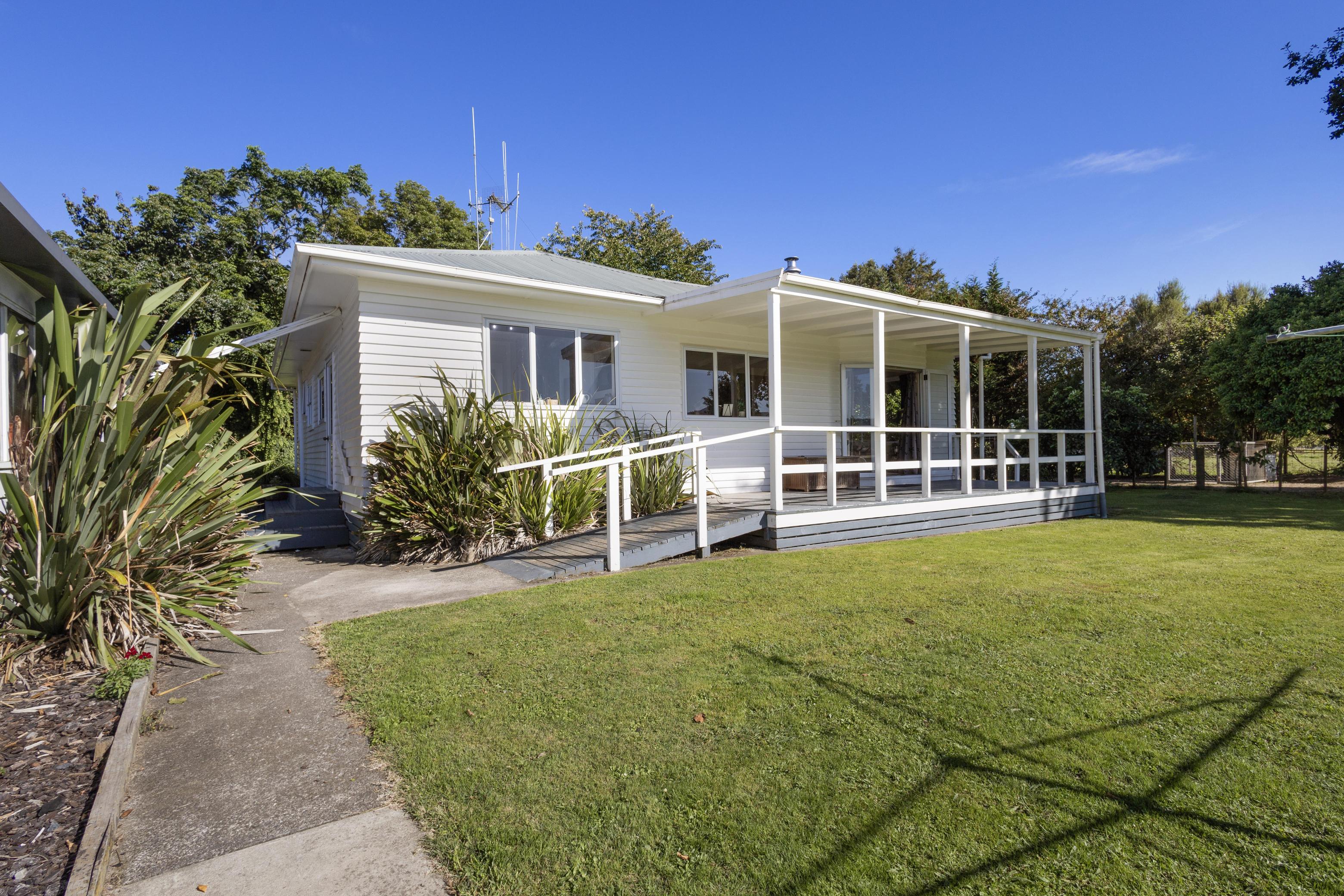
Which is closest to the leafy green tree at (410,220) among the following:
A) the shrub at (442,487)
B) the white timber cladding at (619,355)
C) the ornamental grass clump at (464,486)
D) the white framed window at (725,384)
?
the white timber cladding at (619,355)

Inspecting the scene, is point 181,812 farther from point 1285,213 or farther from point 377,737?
point 1285,213

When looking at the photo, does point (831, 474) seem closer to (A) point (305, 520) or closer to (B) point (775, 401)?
(B) point (775, 401)

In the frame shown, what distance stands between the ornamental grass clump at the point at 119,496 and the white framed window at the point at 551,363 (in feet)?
14.1

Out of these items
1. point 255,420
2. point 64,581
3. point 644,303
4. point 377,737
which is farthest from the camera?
point 255,420

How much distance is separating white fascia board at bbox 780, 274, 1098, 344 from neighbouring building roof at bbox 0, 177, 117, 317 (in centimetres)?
648

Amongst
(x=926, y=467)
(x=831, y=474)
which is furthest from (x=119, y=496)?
(x=926, y=467)

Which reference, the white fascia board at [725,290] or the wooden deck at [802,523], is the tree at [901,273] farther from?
the white fascia board at [725,290]

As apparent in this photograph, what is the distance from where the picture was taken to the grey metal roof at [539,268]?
29.1ft

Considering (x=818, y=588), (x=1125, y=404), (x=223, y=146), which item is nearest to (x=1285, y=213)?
(x=1125, y=404)

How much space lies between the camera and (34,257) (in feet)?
17.6

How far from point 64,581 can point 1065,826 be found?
4825 mm

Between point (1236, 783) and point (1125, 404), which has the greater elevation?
point (1125, 404)

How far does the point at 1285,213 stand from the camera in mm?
17922

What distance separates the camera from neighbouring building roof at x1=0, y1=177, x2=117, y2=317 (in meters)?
4.51
